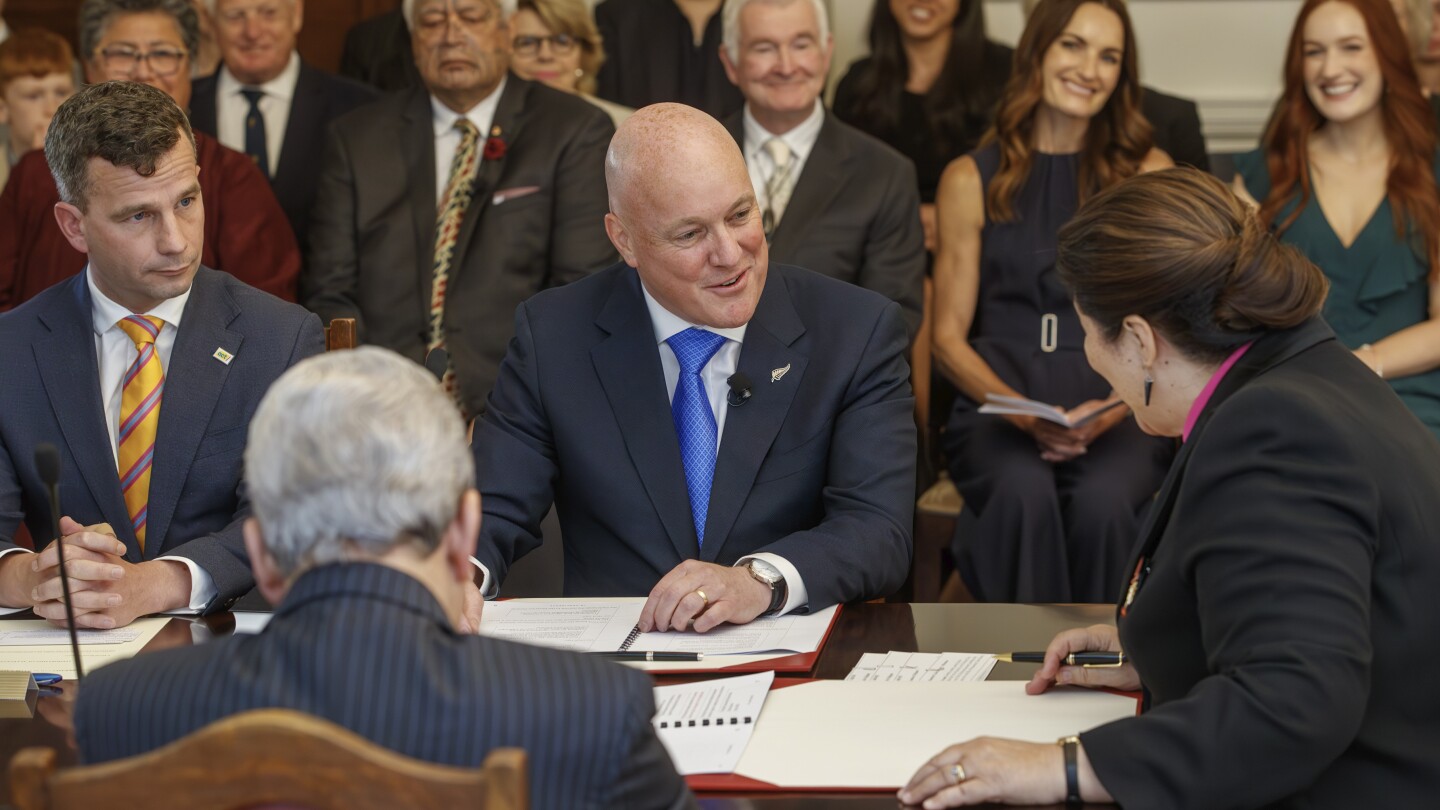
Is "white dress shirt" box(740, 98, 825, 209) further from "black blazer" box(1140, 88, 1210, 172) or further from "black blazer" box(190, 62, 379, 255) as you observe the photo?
"black blazer" box(190, 62, 379, 255)

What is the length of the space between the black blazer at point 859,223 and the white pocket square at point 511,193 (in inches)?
26.0

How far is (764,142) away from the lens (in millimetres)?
4430

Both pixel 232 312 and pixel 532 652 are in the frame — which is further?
pixel 232 312

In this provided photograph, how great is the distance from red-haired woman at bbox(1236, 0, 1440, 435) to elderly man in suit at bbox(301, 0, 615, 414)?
185 cm

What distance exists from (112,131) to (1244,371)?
1.82 m

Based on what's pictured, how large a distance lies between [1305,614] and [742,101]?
3574 millimetres

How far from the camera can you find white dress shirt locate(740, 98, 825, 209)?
4402mm

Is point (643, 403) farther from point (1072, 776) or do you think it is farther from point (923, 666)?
point (1072, 776)

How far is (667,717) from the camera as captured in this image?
1912 millimetres

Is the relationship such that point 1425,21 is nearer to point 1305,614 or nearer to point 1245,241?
point 1245,241

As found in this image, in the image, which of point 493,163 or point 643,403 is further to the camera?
point 493,163

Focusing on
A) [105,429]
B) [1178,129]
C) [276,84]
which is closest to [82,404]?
[105,429]

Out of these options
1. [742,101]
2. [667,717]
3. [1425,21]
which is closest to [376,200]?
[742,101]

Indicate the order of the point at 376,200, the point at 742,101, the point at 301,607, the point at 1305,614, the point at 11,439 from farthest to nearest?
the point at 742,101 → the point at 376,200 → the point at 11,439 → the point at 1305,614 → the point at 301,607
